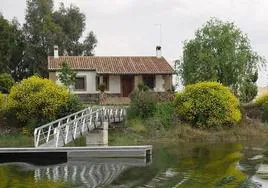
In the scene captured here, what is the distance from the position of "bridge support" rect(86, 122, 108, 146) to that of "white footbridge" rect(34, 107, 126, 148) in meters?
→ 0.32

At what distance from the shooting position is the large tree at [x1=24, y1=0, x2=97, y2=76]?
5791 centimetres

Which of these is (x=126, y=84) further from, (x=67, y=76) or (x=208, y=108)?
(x=208, y=108)

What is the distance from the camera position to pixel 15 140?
3238 cm

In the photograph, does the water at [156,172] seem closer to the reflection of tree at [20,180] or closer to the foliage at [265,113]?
the reflection of tree at [20,180]

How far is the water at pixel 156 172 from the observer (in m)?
17.2

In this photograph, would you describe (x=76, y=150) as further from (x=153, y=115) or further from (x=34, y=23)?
(x=34, y=23)

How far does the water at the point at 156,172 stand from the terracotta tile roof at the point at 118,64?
22.2 meters

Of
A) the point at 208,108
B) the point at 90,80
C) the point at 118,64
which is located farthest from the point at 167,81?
the point at 208,108

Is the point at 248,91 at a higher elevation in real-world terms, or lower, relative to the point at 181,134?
higher

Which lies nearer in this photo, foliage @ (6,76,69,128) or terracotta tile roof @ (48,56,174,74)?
foliage @ (6,76,69,128)

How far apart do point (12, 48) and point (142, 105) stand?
2622 cm

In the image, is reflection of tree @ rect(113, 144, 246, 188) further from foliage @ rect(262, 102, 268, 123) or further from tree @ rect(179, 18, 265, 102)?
tree @ rect(179, 18, 265, 102)

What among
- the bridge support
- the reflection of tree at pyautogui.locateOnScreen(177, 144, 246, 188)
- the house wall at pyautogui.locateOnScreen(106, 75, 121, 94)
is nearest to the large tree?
the house wall at pyautogui.locateOnScreen(106, 75, 121, 94)

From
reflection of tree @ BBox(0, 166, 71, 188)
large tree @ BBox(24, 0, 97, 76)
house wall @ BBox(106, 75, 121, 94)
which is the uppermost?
large tree @ BBox(24, 0, 97, 76)
